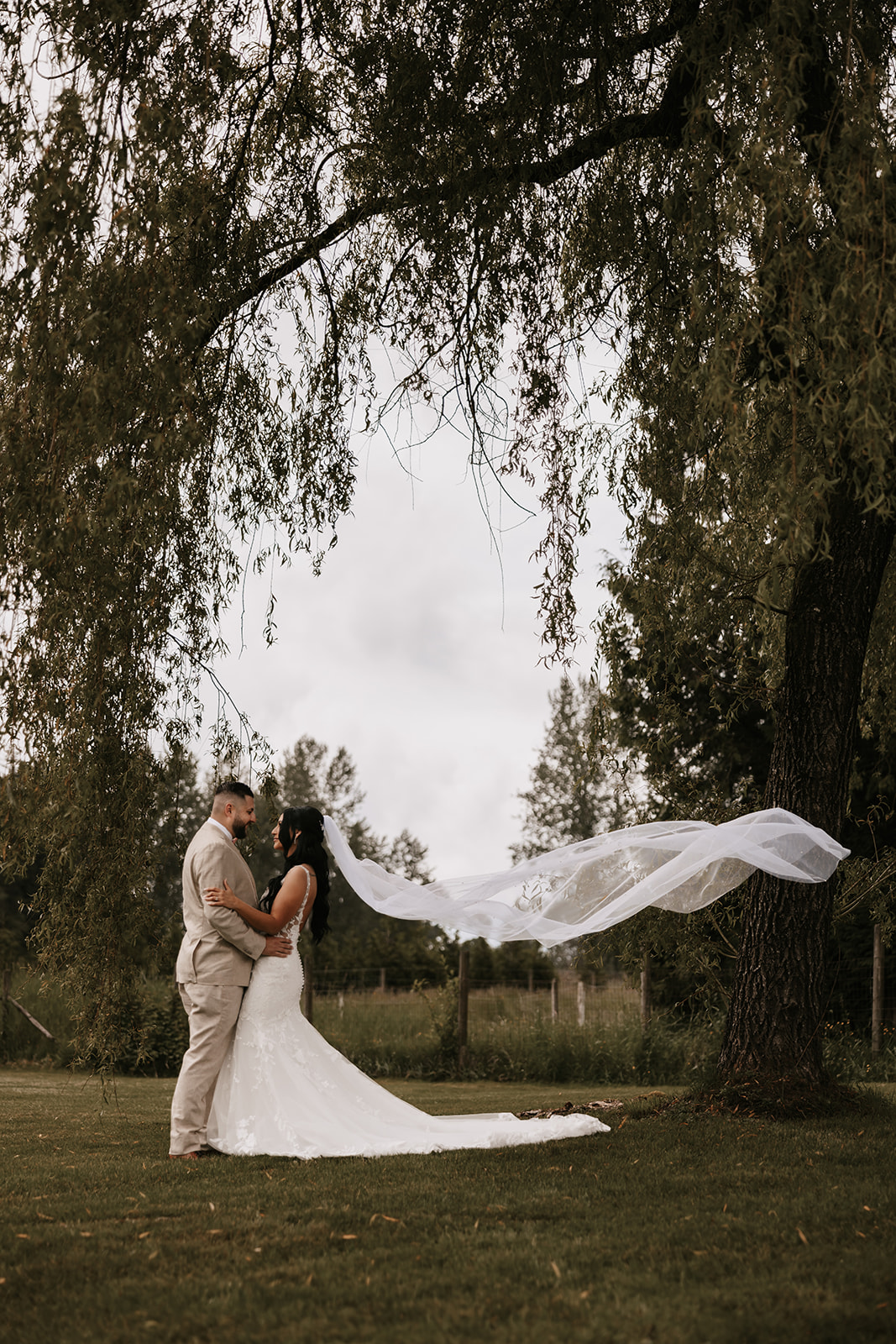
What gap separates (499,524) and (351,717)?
33.2m

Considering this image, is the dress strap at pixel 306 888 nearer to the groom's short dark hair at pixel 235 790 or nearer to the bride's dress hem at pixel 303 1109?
the bride's dress hem at pixel 303 1109

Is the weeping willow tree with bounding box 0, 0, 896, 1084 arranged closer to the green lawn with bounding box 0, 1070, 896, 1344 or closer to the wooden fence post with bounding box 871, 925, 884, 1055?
the green lawn with bounding box 0, 1070, 896, 1344

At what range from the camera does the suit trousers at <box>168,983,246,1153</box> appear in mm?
6688

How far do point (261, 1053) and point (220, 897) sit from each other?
0.93 m

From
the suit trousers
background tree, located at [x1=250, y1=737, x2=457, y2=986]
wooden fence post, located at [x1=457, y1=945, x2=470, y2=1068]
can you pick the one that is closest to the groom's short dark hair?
the suit trousers

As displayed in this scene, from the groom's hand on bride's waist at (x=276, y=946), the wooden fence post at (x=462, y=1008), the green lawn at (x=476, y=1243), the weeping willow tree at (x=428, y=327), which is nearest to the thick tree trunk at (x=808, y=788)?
the weeping willow tree at (x=428, y=327)

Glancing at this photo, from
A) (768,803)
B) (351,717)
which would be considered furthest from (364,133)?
(351,717)

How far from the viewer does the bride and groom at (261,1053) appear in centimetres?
667

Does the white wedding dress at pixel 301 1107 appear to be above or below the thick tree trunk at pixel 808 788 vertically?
below

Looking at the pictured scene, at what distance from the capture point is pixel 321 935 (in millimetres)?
7500

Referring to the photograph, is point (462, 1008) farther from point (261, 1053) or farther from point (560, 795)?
point (560, 795)

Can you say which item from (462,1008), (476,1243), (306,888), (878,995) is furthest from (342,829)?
(476,1243)

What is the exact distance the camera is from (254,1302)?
12.1 feet

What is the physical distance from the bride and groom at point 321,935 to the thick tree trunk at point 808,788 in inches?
32.7
